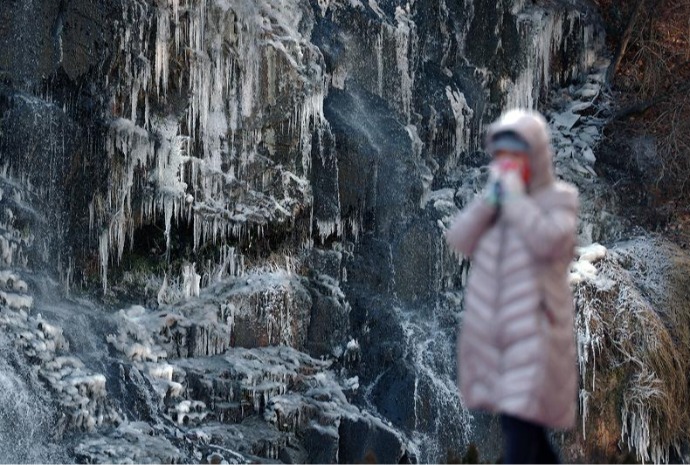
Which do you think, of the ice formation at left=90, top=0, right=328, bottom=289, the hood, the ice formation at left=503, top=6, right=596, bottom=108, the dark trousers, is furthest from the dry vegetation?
the dark trousers

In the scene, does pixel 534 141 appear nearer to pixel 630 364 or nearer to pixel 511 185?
pixel 511 185

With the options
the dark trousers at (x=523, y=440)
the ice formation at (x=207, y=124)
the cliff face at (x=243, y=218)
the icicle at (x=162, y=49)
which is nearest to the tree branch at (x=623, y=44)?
the cliff face at (x=243, y=218)

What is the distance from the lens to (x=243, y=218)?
13898 mm

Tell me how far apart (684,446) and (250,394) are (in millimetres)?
5424

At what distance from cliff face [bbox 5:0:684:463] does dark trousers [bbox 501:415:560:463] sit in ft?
23.9

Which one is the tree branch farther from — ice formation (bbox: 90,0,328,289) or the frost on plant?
ice formation (bbox: 90,0,328,289)

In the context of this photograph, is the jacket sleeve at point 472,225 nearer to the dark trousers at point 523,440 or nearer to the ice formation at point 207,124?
the dark trousers at point 523,440

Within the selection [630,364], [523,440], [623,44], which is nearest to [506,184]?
[523,440]

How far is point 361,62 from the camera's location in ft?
49.3

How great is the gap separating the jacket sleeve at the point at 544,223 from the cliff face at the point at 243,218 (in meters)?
7.51

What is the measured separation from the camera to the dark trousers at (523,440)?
4.11 metres

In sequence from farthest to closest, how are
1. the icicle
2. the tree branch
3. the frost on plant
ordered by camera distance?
the tree branch < the icicle < the frost on plant

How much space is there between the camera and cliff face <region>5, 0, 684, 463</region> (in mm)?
12023

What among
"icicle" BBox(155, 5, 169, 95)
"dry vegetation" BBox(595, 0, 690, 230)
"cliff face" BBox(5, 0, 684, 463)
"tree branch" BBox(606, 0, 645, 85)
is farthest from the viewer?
"tree branch" BBox(606, 0, 645, 85)
